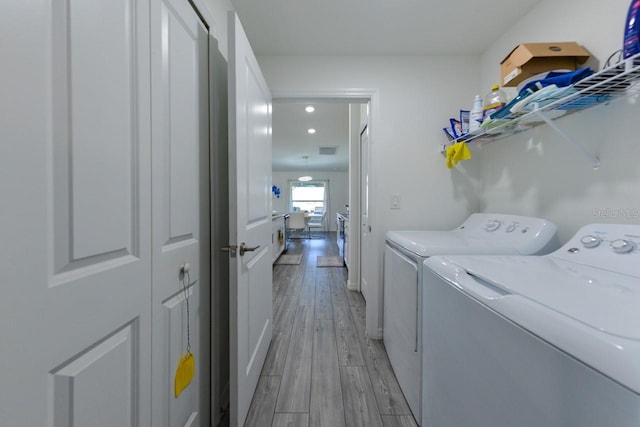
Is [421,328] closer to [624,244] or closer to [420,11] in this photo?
[624,244]

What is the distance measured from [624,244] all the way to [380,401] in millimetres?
1283

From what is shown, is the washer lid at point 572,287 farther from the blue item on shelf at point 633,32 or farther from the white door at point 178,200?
the white door at point 178,200

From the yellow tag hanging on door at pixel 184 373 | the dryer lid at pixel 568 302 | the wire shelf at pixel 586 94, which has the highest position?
the wire shelf at pixel 586 94

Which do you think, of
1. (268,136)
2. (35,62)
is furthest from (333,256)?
(35,62)

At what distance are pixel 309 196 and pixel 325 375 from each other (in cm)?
845

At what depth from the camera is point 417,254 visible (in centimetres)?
126

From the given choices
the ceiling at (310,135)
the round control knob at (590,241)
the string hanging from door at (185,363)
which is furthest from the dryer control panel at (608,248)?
the ceiling at (310,135)

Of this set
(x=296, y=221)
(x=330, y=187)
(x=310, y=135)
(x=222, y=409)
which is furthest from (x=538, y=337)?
(x=330, y=187)

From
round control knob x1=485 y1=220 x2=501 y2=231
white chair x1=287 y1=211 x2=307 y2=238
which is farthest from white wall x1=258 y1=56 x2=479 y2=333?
white chair x1=287 y1=211 x2=307 y2=238

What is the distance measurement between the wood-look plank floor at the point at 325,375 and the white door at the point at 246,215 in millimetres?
155

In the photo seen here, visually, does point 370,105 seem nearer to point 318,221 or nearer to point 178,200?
point 178,200

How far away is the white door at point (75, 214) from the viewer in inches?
16.8

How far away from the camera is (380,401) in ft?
4.64

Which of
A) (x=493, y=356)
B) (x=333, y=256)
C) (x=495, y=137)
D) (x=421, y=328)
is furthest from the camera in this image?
(x=333, y=256)
